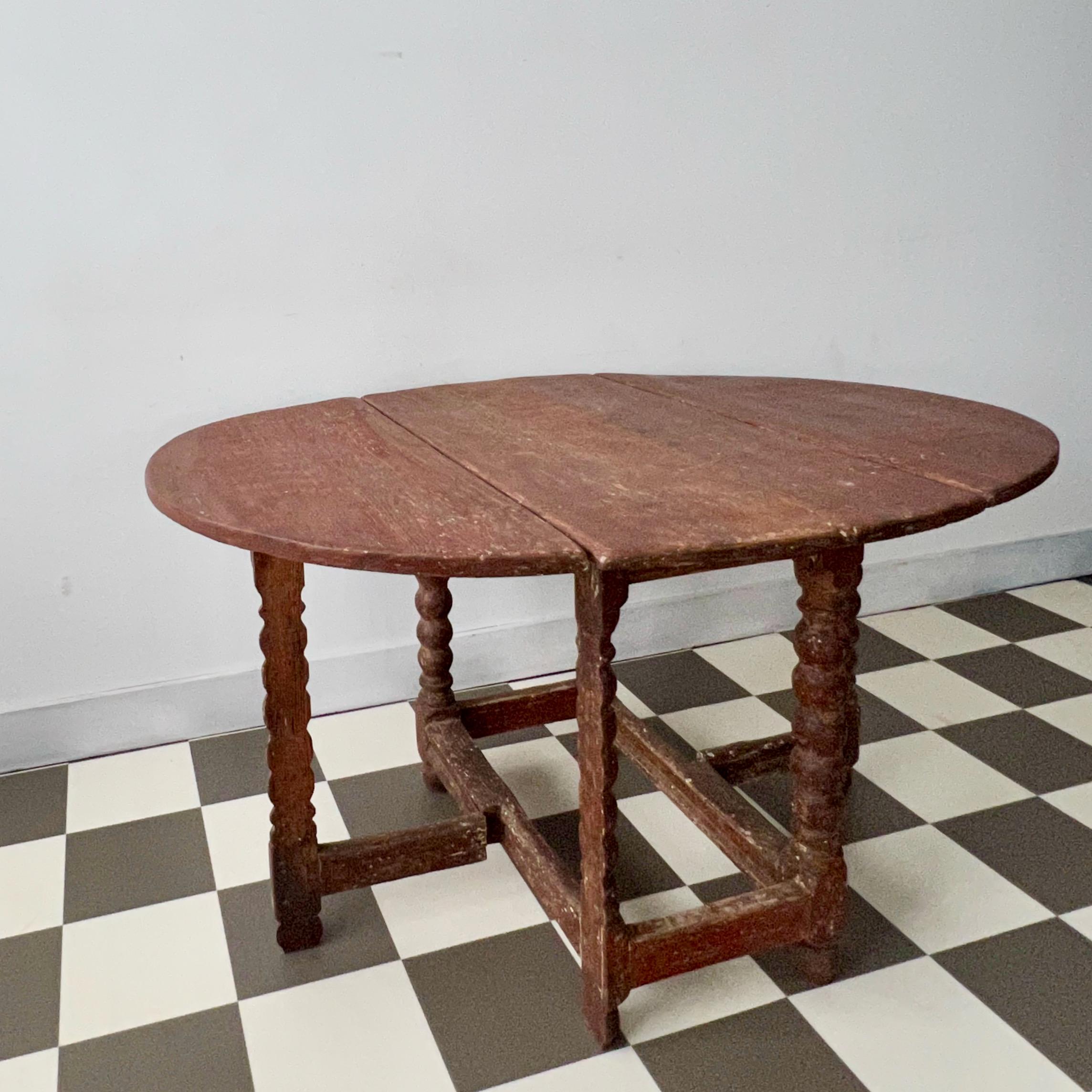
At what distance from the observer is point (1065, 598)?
11.8 feet

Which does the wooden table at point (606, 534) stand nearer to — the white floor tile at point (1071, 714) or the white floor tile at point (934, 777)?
the white floor tile at point (934, 777)

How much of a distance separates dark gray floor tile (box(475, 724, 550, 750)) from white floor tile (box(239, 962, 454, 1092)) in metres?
0.84

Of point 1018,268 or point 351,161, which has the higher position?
point 351,161

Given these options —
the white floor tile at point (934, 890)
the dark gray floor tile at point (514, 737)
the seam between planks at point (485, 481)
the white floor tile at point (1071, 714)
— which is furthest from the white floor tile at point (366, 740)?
the white floor tile at point (1071, 714)

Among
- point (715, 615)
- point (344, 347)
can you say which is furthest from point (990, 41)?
point (344, 347)

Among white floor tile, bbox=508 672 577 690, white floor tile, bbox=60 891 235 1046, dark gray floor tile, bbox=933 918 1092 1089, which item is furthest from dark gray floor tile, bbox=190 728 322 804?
dark gray floor tile, bbox=933 918 1092 1089

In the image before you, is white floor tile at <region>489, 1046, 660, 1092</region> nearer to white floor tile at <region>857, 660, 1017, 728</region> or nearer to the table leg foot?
the table leg foot

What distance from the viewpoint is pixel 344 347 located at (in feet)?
8.95

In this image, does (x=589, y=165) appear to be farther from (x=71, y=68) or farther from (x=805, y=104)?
(x=71, y=68)

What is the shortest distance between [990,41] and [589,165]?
126cm

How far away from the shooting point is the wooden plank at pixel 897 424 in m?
1.68

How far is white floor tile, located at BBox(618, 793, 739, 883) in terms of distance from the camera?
2230 mm

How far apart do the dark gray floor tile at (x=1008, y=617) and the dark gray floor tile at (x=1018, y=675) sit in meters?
0.12

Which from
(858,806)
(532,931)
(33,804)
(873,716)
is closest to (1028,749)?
(873,716)
